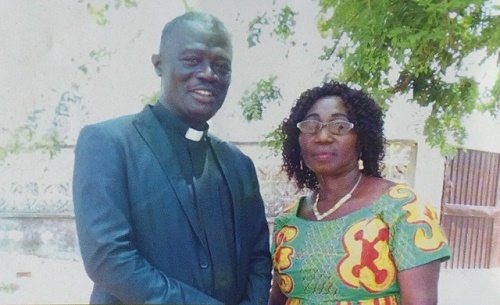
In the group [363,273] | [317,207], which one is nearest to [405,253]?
[363,273]

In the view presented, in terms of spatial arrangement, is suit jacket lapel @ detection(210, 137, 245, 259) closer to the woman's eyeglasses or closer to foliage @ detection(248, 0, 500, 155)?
the woman's eyeglasses

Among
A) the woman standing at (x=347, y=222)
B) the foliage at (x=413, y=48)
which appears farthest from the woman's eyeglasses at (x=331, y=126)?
the foliage at (x=413, y=48)

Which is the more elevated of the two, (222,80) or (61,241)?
(222,80)

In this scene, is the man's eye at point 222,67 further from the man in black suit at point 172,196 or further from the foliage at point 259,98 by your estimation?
the foliage at point 259,98

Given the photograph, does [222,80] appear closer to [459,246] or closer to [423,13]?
[423,13]

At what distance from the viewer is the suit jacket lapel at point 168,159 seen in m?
1.05

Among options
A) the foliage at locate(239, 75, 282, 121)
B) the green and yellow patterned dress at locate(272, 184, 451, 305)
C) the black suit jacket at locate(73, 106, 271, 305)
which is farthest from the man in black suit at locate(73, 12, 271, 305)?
the foliage at locate(239, 75, 282, 121)

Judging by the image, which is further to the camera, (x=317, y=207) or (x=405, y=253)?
(x=317, y=207)

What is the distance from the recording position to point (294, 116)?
126cm

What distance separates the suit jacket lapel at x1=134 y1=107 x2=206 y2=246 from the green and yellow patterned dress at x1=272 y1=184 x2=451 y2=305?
259mm

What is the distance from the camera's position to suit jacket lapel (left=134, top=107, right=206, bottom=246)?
105 centimetres

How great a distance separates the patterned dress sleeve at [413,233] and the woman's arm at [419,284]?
0.05 ft

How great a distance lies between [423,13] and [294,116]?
420 mm

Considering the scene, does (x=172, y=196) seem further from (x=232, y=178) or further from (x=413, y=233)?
(x=413, y=233)
